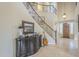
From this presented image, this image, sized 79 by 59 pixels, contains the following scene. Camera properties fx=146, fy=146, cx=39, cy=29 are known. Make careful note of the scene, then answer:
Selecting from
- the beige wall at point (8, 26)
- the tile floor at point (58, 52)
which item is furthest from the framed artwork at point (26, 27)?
the tile floor at point (58, 52)

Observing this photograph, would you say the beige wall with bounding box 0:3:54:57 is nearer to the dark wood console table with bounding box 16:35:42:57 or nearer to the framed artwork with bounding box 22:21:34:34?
the dark wood console table with bounding box 16:35:42:57

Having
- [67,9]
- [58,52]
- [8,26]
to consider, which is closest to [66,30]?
[67,9]

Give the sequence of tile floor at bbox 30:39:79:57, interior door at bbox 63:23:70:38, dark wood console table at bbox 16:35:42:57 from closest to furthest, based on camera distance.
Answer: dark wood console table at bbox 16:35:42:57, tile floor at bbox 30:39:79:57, interior door at bbox 63:23:70:38

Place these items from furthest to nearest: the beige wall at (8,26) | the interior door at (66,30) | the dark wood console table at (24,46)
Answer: the interior door at (66,30) → the dark wood console table at (24,46) → the beige wall at (8,26)

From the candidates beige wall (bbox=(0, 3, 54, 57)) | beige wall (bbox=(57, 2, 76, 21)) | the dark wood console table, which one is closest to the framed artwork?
the dark wood console table

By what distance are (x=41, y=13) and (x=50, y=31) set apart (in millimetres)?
1452

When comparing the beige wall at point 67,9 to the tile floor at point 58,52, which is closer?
the tile floor at point 58,52

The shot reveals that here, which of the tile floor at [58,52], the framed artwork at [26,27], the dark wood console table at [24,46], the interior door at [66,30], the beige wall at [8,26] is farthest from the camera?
the interior door at [66,30]

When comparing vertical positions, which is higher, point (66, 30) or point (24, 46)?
point (66, 30)

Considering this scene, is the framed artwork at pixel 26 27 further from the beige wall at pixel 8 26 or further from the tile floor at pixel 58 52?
the tile floor at pixel 58 52

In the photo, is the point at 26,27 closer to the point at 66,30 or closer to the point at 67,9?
the point at 67,9

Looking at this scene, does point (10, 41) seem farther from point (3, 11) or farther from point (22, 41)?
point (3, 11)

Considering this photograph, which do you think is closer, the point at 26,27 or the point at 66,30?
the point at 26,27

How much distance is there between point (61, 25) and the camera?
16750 millimetres
